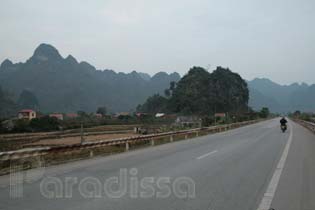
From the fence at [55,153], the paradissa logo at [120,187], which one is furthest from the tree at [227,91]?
the paradissa logo at [120,187]

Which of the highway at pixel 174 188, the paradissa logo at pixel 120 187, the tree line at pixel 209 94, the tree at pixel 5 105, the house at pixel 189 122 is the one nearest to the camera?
the highway at pixel 174 188

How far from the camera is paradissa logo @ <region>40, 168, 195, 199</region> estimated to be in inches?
324

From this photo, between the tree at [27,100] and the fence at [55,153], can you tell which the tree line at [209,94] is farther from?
the fence at [55,153]

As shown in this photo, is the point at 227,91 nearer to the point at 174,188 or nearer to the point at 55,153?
the point at 55,153

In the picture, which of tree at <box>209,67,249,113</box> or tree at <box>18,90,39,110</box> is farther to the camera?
tree at <box>18,90,39,110</box>

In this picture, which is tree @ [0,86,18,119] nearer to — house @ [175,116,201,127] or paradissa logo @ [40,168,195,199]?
house @ [175,116,201,127]

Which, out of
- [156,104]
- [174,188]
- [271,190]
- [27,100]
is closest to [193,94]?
[156,104]

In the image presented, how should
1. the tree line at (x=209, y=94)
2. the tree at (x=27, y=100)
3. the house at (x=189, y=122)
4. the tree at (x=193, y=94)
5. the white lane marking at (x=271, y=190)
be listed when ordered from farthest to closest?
the tree at (x=27, y=100) → the tree line at (x=209, y=94) → the tree at (x=193, y=94) → the house at (x=189, y=122) → the white lane marking at (x=271, y=190)

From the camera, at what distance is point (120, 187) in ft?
29.5

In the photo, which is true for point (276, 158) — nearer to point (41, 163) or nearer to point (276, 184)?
point (276, 184)

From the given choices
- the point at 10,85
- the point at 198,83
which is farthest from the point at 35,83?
the point at 198,83

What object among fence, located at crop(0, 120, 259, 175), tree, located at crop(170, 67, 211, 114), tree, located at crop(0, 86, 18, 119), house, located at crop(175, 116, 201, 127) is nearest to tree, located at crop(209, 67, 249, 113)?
tree, located at crop(170, 67, 211, 114)

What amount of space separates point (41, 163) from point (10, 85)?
183537 mm

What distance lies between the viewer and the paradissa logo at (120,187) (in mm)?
8234
